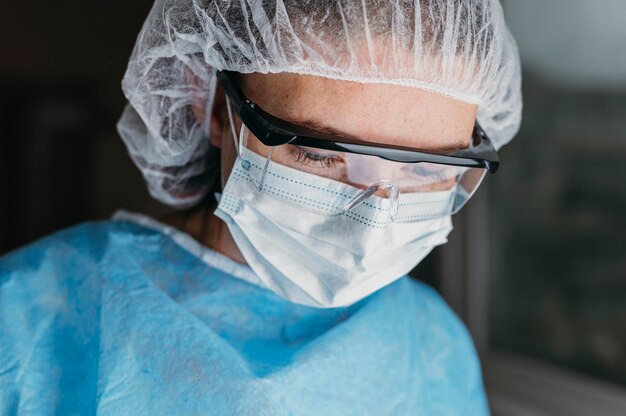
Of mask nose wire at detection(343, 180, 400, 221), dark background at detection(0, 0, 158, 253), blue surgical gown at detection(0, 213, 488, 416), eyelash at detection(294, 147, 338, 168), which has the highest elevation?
eyelash at detection(294, 147, 338, 168)

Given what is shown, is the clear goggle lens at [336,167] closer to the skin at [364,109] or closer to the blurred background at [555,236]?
the skin at [364,109]

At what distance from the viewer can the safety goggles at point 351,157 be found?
882mm

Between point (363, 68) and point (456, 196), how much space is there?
15.2 inches

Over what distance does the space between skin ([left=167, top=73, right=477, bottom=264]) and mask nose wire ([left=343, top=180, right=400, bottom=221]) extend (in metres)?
0.06

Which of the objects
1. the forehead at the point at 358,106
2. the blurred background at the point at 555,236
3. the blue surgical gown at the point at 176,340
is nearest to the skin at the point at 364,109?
the forehead at the point at 358,106

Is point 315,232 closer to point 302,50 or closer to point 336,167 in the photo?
point 336,167

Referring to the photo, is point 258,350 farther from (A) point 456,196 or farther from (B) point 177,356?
(A) point 456,196

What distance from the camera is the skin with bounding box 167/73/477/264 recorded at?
2.97 feet

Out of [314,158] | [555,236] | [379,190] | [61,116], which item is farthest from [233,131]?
[61,116]

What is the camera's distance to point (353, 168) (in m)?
0.94

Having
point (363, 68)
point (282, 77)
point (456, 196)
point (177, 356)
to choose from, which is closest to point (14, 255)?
point (177, 356)

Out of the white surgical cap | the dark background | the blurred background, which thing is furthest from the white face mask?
the dark background

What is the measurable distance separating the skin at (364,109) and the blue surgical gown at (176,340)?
279 millimetres

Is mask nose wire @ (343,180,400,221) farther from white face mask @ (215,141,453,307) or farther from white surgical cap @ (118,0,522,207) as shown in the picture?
white surgical cap @ (118,0,522,207)
